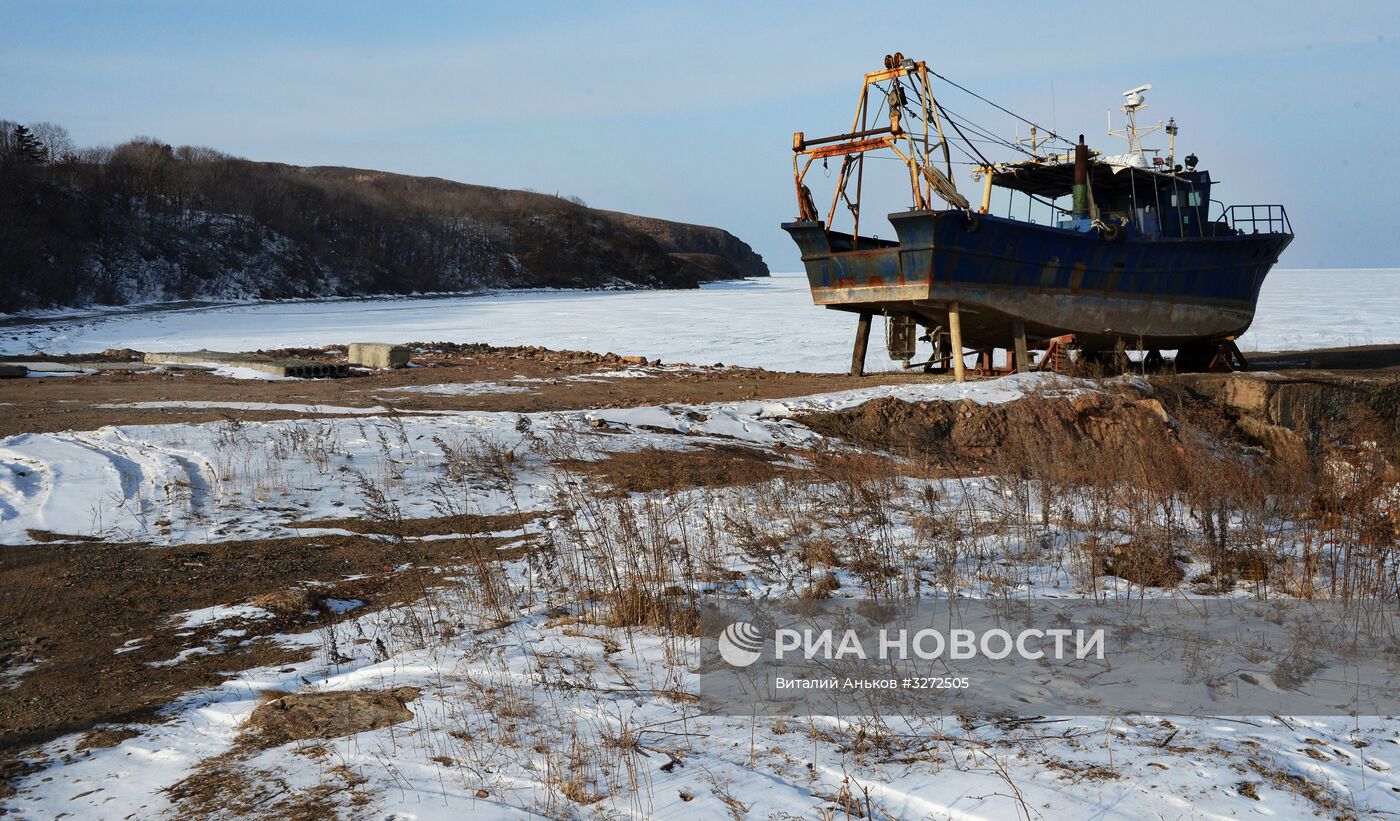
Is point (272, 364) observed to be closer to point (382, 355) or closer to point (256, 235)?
point (382, 355)

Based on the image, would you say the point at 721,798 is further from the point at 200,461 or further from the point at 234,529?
the point at 200,461

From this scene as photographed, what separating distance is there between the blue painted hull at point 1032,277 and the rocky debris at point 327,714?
509 inches

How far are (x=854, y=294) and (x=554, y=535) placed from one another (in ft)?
35.5

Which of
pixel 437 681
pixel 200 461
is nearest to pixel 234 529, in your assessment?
pixel 200 461

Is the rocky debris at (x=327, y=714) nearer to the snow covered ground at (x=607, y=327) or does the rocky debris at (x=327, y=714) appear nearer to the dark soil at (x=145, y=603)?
the dark soil at (x=145, y=603)

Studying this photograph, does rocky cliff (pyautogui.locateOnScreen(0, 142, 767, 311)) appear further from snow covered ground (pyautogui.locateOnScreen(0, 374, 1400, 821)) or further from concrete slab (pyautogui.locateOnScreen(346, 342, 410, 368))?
snow covered ground (pyautogui.locateOnScreen(0, 374, 1400, 821))

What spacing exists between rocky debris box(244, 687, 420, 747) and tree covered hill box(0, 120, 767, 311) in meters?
47.4

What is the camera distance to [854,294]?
693 inches

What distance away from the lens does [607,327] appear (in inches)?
1447

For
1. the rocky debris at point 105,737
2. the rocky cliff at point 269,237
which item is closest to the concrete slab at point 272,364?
the rocky debris at point 105,737

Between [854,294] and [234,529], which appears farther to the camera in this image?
[854,294]

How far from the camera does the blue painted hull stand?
1653cm

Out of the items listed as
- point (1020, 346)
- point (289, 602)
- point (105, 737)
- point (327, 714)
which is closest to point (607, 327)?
point (1020, 346)

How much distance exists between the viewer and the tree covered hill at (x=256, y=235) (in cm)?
5369
